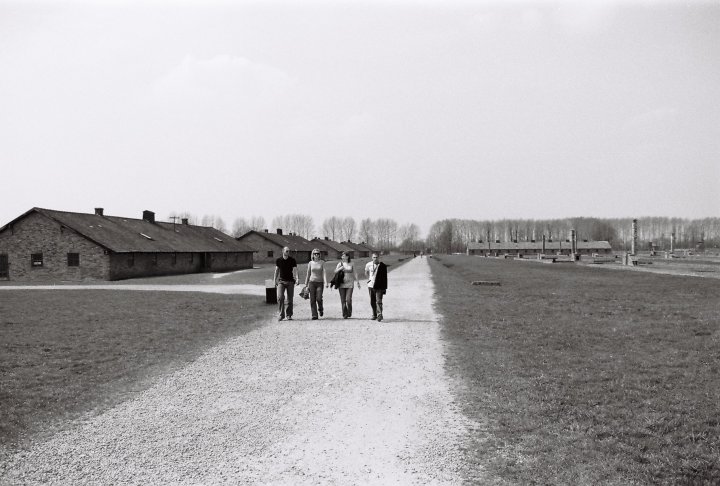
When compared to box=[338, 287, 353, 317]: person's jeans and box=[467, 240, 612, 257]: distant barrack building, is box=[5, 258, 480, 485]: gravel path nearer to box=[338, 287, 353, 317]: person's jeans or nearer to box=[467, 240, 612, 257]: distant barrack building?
box=[338, 287, 353, 317]: person's jeans

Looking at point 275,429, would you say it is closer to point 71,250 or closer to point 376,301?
point 376,301

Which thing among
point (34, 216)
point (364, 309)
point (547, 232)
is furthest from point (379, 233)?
point (364, 309)

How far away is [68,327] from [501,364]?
33.4 ft

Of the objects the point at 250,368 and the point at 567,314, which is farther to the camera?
the point at 567,314

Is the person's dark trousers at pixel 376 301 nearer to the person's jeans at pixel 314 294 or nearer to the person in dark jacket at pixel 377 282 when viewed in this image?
the person in dark jacket at pixel 377 282

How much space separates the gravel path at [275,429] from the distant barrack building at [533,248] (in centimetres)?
14426

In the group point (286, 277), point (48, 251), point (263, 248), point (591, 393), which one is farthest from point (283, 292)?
point (263, 248)

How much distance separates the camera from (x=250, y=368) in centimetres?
800

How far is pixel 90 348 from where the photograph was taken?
31.7 ft

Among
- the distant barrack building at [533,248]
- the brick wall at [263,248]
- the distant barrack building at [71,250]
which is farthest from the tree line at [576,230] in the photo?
the distant barrack building at [71,250]

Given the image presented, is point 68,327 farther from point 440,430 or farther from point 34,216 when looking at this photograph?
point 34,216

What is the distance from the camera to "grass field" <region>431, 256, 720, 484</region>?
4422 mm

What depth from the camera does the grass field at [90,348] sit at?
614cm

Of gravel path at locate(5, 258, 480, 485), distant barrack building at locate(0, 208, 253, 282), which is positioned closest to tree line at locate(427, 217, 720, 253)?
distant barrack building at locate(0, 208, 253, 282)
